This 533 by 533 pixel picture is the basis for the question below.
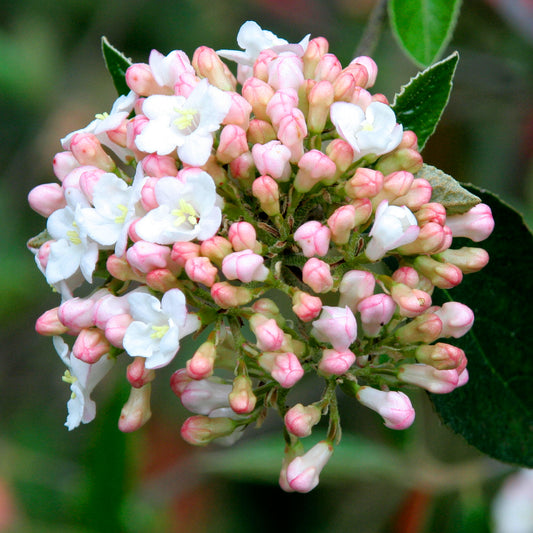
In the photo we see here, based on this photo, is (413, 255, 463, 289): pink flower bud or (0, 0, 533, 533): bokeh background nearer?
(413, 255, 463, 289): pink flower bud

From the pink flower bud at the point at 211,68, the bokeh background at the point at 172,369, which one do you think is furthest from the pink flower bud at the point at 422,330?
the bokeh background at the point at 172,369

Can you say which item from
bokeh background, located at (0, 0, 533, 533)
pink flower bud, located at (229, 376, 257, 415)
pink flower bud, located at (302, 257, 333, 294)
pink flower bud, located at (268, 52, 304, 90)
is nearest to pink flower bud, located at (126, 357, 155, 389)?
pink flower bud, located at (229, 376, 257, 415)

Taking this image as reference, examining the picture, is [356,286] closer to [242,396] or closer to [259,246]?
[259,246]

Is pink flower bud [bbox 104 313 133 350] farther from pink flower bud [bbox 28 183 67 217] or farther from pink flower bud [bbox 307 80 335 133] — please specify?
pink flower bud [bbox 307 80 335 133]

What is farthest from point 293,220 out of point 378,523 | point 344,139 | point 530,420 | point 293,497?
point 293,497

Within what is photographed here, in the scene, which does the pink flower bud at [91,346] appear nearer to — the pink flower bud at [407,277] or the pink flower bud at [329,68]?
the pink flower bud at [407,277]

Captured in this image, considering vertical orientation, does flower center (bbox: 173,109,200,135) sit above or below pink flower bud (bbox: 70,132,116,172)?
above

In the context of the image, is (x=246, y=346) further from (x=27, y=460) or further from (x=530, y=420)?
(x=27, y=460)

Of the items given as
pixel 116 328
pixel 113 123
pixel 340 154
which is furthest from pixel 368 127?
pixel 116 328
